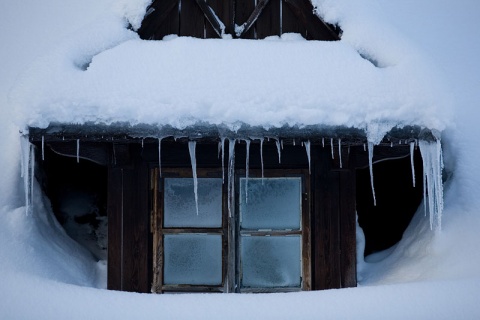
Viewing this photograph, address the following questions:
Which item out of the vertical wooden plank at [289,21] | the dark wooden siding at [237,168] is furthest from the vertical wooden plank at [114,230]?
the vertical wooden plank at [289,21]

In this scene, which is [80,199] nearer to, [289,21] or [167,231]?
[167,231]

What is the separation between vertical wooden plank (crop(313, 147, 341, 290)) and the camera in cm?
439

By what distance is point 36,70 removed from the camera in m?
3.97

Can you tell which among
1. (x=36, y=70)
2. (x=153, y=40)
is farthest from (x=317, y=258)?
(x=36, y=70)

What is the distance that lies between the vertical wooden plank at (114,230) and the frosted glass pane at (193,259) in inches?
18.1

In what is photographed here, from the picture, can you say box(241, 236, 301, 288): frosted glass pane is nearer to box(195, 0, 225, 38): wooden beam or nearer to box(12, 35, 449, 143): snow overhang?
box(12, 35, 449, 143): snow overhang

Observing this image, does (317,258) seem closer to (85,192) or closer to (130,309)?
(130,309)

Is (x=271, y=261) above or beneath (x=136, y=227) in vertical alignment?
beneath

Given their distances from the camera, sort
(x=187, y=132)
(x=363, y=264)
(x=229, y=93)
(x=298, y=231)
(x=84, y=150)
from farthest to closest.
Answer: (x=363, y=264) → (x=298, y=231) → (x=84, y=150) → (x=229, y=93) → (x=187, y=132)

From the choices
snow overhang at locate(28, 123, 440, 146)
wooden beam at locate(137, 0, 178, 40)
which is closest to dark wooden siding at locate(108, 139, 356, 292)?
snow overhang at locate(28, 123, 440, 146)

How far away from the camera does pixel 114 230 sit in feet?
14.4

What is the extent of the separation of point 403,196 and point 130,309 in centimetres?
392

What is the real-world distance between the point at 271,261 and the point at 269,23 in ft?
8.22

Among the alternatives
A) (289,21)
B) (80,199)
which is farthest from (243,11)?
(80,199)
